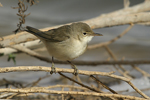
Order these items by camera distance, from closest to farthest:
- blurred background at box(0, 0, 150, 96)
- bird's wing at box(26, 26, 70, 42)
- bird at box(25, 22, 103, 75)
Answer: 1. bird at box(25, 22, 103, 75)
2. bird's wing at box(26, 26, 70, 42)
3. blurred background at box(0, 0, 150, 96)

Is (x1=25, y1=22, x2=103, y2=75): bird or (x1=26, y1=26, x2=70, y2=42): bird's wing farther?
(x1=26, y1=26, x2=70, y2=42): bird's wing

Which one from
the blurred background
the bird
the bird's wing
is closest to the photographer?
the bird

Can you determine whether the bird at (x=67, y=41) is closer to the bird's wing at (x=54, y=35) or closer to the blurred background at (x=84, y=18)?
the bird's wing at (x=54, y=35)

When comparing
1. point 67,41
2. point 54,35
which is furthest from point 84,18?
point 67,41

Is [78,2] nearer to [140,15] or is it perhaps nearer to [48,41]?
[140,15]

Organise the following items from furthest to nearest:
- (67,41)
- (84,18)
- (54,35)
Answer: (84,18), (54,35), (67,41)

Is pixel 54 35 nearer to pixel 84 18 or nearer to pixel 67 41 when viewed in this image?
pixel 67 41

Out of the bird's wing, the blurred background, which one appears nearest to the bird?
the bird's wing

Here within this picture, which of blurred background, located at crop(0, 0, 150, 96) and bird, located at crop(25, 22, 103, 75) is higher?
blurred background, located at crop(0, 0, 150, 96)

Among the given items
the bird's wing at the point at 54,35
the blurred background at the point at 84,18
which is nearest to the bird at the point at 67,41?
the bird's wing at the point at 54,35

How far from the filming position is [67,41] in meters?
2.29

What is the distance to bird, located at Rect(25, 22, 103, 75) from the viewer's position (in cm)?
223

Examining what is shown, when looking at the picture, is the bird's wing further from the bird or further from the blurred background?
the blurred background

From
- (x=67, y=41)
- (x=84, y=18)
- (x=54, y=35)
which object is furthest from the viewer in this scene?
(x=84, y=18)
